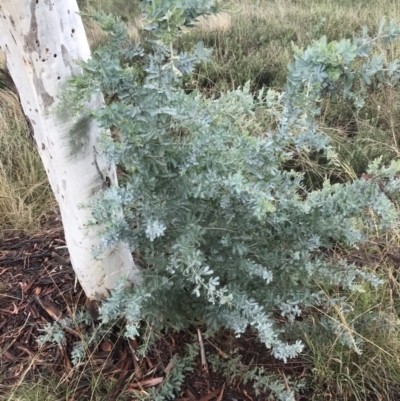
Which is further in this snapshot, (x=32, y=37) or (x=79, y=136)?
(x=79, y=136)

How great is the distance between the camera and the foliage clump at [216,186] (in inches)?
52.7

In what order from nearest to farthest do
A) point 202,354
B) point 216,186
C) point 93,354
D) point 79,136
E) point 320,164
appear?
1. point 216,186
2. point 79,136
3. point 202,354
4. point 93,354
5. point 320,164

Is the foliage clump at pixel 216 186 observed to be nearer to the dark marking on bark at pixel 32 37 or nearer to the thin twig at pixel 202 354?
the thin twig at pixel 202 354

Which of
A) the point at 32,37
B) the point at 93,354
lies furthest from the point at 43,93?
the point at 93,354

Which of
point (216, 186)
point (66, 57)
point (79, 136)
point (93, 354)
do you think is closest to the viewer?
point (216, 186)

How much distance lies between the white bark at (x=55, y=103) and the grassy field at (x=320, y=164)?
57 cm

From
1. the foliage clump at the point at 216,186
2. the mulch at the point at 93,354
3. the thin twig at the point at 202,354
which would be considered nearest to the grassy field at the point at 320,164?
the mulch at the point at 93,354

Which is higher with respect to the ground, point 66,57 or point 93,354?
point 66,57

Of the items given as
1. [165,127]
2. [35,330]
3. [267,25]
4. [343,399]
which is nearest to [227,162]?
[165,127]

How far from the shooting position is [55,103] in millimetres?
1656

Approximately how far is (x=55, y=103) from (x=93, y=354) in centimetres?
116

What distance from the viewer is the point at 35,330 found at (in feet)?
7.60

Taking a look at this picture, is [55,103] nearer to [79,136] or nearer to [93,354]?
[79,136]

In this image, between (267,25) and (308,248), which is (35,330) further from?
(267,25)
